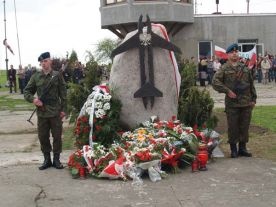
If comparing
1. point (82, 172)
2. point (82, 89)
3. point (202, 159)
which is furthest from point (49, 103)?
point (82, 89)

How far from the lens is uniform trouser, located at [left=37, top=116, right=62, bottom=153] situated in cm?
863

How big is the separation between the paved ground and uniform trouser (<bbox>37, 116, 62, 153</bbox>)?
0.40m

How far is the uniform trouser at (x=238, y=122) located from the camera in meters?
8.98

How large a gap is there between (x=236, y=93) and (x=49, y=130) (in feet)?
10.1

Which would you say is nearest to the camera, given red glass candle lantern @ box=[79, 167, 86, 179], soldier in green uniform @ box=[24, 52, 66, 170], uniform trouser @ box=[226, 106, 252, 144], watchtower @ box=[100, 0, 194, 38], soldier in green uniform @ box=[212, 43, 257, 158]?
red glass candle lantern @ box=[79, 167, 86, 179]

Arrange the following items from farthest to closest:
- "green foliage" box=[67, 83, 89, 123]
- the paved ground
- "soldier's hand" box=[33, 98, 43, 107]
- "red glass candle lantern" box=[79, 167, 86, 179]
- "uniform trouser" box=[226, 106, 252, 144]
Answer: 1. "green foliage" box=[67, 83, 89, 123]
2. "uniform trouser" box=[226, 106, 252, 144]
3. "soldier's hand" box=[33, 98, 43, 107]
4. "red glass candle lantern" box=[79, 167, 86, 179]
5. the paved ground

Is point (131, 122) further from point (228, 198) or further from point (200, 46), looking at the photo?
point (200, 46)

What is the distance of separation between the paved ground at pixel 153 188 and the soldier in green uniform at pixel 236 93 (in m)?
0.44

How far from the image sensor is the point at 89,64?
11594 millimetres

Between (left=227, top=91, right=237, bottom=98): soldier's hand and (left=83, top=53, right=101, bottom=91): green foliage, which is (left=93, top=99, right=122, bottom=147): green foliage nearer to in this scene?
(left=227, top=91, right=237, bottom=98): soldier's hand

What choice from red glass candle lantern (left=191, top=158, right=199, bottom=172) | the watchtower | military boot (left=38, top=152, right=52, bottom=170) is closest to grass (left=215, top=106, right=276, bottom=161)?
red glass candle lantern (left=191, top=158, right=199, bottom=172)

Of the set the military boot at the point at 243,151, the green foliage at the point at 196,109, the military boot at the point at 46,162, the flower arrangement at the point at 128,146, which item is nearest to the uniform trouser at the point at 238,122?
the military boot at the point at 243,151

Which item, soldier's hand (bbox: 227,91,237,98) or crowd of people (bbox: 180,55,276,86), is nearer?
soldier's hand (bbox: 227,91,237,98)

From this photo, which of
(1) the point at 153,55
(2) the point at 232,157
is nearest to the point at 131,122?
(1) the point at 153,55
